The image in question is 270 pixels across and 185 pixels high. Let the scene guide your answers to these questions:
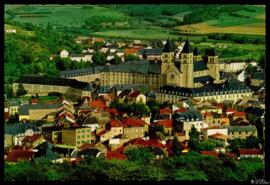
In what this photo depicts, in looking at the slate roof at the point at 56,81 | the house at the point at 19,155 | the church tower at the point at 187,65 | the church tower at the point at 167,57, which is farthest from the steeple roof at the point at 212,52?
the house at the point at 19,155

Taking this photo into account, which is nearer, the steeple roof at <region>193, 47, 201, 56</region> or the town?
the town

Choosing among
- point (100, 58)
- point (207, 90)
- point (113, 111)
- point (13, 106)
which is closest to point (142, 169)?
point (113, 111)

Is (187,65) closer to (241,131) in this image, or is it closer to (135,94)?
(135,94)

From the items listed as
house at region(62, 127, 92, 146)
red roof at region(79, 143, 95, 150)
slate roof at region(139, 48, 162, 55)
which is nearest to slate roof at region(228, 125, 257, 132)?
house at region(62, 127, 92, 146)

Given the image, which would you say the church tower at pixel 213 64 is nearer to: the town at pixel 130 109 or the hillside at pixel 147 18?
the town at pixel 130 109

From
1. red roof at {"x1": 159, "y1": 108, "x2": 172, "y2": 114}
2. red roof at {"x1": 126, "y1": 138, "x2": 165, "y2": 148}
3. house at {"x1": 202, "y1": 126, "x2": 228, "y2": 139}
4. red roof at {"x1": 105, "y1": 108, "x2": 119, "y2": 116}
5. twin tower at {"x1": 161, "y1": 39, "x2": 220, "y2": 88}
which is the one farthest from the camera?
twin tower at {"x1": 161, "y1": 39, "x2": 220, "y2": 88}

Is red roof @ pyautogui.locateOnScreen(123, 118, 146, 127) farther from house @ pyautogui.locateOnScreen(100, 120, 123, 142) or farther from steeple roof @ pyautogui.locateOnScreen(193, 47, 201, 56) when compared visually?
steeple roof @ pyautogui.locateOnScreen(193, 47, 201, 56)

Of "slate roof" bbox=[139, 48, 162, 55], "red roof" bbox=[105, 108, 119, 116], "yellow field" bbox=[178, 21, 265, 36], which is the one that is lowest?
"red roof" bbox=[105, 108, 119, 116]

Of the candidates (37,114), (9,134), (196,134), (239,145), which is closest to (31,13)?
(37,114)

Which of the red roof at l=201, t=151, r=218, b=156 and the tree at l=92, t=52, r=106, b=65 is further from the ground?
the tree at l=92, t=52, r=106, b=65
